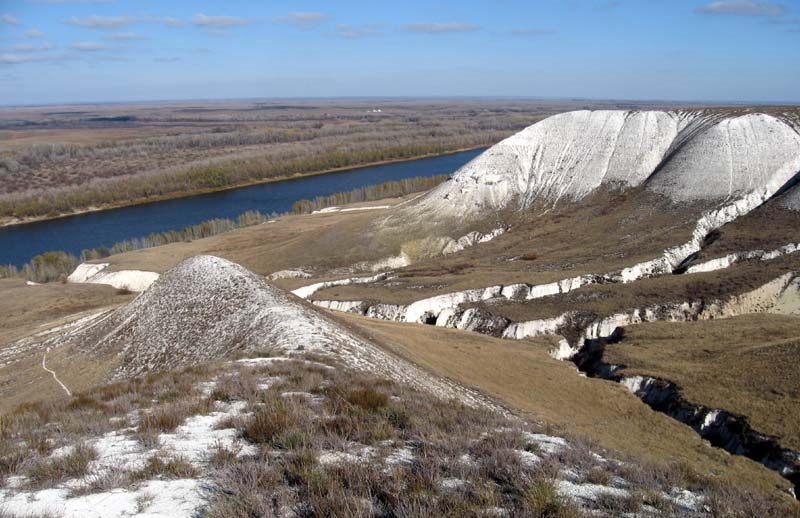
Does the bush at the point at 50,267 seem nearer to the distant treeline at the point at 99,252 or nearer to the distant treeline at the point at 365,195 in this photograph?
the distant treeline at the point at 99,252

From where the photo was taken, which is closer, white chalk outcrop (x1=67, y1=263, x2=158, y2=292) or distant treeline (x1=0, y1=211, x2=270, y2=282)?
white chalk outcrop (x1=67, y1=263, x2=158, y2=292)

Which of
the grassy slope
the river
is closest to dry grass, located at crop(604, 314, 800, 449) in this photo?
the grassy slope

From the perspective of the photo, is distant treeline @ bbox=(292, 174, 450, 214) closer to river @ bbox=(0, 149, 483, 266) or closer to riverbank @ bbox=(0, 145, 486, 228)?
river @ bbox=(0, 149, 483, 266)

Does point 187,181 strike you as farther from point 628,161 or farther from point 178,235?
point 628,161

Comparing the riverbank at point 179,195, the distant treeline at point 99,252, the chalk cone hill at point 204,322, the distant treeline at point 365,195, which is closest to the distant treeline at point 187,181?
the riverbank at point 179,195

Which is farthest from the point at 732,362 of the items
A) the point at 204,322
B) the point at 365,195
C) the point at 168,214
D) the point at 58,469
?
the point at 168,214

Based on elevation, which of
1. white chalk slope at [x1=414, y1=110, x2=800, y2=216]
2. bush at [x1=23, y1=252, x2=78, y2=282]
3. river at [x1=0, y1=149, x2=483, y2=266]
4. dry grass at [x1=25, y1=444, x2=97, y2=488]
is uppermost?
white chalk slope at [x1=414, y1=110, x2=800, y2=216]

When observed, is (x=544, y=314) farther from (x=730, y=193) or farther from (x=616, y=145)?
(x=616, y=145)
